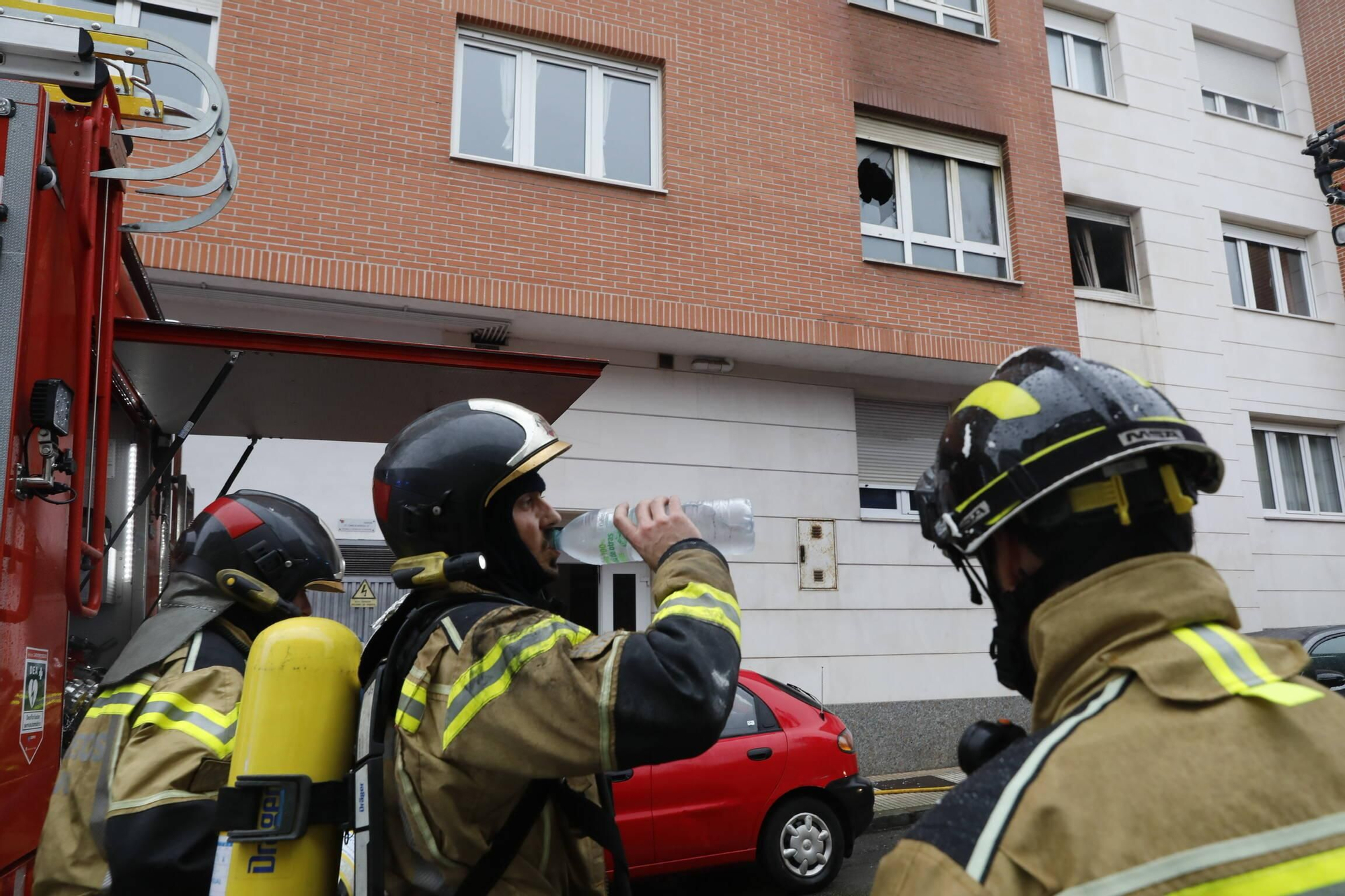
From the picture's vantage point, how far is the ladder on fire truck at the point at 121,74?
8.27 feet

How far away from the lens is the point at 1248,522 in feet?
44.0

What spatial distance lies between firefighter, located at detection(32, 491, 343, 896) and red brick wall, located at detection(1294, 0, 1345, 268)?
17.7 metres

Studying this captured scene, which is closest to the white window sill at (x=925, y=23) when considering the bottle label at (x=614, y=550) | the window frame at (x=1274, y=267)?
the window frame at (x=1274, y=267)

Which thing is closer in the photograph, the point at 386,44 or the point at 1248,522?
the point at 386,44

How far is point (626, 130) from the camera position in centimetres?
1023

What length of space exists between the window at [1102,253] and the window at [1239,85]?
349 centimetres

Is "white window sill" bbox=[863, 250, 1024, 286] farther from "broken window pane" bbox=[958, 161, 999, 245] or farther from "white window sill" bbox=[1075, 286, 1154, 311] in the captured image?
"white window sill" bbox=[1075, 286, 1154, 311]

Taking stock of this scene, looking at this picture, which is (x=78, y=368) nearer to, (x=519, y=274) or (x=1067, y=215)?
(x=519, y=274)

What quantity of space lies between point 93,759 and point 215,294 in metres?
6.94

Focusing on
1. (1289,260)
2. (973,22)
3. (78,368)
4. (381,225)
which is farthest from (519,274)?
(1289,260)

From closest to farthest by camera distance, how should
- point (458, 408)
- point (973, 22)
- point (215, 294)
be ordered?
1. point (458, 408)
2. point (215, 294)
3. point (973, 22)

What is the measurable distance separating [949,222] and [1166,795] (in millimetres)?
11696

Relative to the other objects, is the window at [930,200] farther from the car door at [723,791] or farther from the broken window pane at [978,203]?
the car door at [723,791]

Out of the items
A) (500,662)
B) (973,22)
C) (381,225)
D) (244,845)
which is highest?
(973,22)
